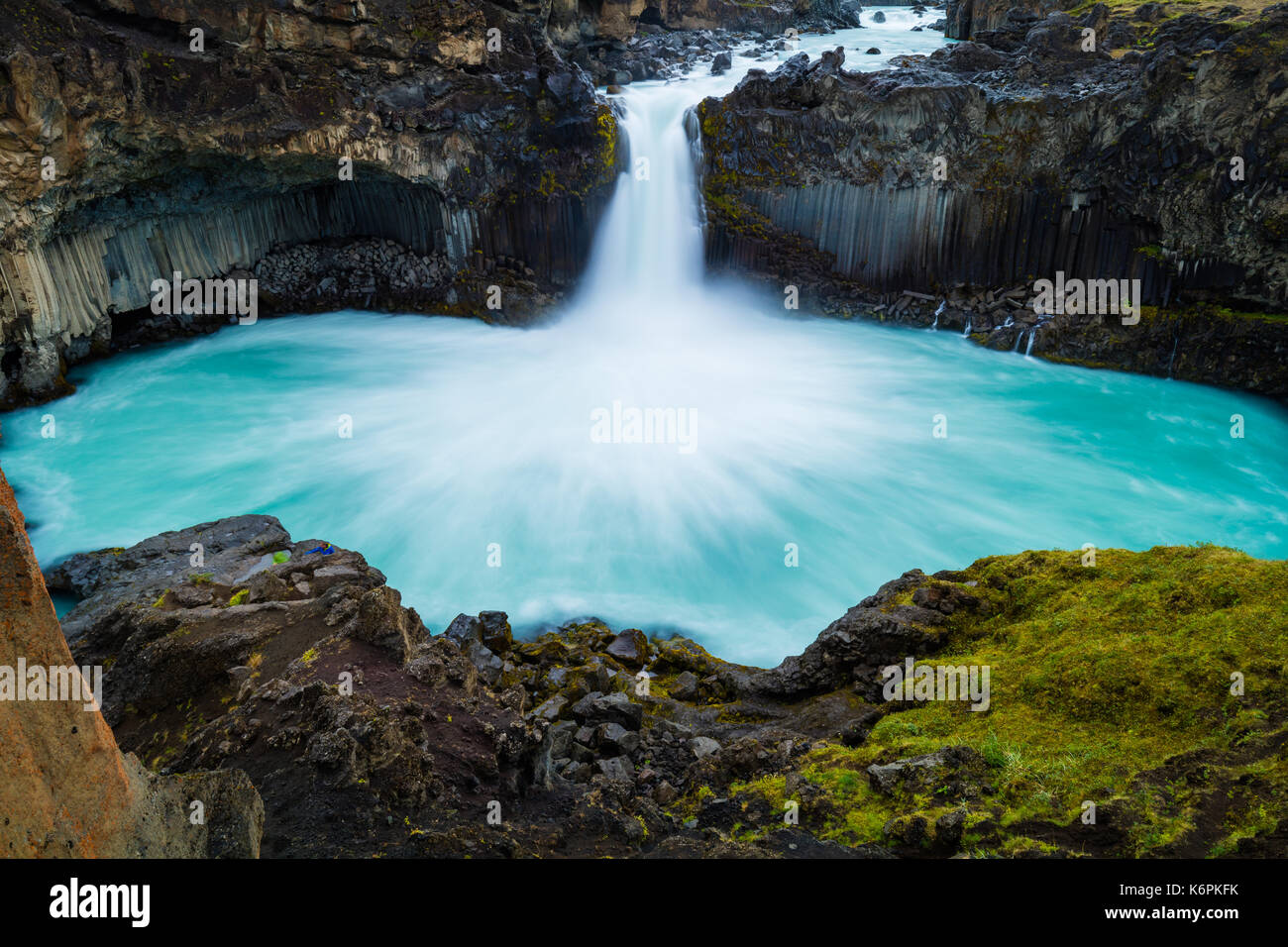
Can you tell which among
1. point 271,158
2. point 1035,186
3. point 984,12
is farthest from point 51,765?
point 984,12

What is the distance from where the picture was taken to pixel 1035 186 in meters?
22.8

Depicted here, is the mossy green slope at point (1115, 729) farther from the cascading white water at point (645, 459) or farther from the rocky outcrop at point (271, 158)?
the rocky outcrop at point (271, 158)

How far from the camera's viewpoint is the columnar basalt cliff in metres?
20.0

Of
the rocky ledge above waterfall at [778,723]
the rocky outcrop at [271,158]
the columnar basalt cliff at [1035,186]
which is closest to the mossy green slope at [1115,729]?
the rocky ledge above waterfall at [778,723]

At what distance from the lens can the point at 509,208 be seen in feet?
80.1

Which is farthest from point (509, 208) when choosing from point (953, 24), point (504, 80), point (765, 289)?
point (953, 24)

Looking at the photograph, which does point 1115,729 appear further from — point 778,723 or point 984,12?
point 984,12

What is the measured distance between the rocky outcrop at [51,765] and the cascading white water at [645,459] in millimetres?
8431

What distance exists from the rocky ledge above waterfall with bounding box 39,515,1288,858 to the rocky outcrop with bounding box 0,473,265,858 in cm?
124

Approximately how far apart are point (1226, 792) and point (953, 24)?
4526 centimetres

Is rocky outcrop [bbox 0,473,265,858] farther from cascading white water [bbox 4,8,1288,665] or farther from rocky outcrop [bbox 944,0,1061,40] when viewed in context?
rocky outcrop [bbox 944,0,1061,40]

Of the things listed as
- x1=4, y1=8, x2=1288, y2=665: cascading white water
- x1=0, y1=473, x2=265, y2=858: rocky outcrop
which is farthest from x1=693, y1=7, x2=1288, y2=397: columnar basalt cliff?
x1=0, y1=473, x2=265, y2=858: rocky outcrop

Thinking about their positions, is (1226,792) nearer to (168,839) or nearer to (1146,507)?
(168,839)

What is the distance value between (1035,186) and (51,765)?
2548 centimetres
